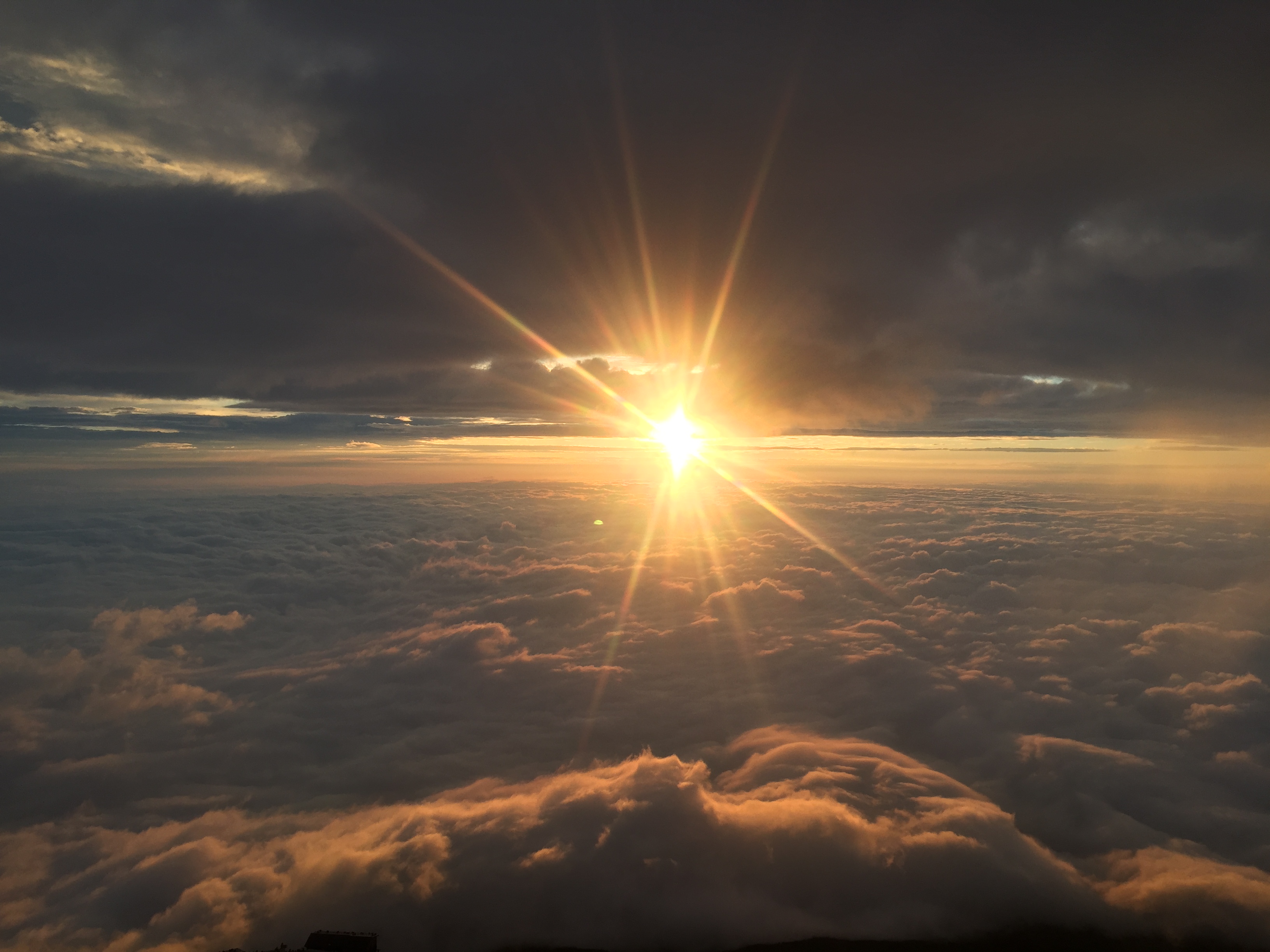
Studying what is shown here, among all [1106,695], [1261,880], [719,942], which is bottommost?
[719,942]

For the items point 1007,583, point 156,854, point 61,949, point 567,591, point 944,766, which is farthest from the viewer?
point 567,591

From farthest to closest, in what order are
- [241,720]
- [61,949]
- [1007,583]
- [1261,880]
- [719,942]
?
[1007,583]
[241,720]
[1261,880]
[719,942]
[61,949]

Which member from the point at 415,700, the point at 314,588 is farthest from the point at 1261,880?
the point at 314,588

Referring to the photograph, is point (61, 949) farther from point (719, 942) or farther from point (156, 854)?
point (719, 942)

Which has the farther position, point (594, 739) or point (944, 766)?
point (594, 739)

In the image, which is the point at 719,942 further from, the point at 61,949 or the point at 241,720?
the point at 241,720

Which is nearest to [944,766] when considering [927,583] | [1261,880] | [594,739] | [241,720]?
[1261,880]

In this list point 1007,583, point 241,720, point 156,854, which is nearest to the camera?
point 156,854

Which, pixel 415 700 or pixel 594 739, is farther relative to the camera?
pixel 415 700

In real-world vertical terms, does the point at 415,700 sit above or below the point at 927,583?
below
